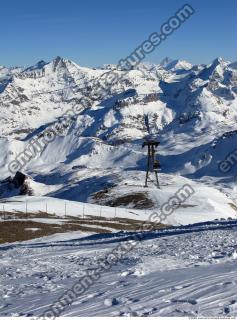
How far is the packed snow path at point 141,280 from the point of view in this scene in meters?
13.3

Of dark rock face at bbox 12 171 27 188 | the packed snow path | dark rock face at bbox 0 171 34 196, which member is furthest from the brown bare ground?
dark rock face at bbox 12 171 27 188

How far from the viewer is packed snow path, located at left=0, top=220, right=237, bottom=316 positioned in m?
13.3

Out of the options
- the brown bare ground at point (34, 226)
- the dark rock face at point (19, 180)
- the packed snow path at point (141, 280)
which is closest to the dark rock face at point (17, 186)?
the dark rock face at point (19, 180)

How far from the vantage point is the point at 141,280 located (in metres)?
17.1

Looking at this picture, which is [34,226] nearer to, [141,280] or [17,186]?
[141,280]

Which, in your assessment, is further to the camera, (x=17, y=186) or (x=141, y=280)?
(x=17, y=186)

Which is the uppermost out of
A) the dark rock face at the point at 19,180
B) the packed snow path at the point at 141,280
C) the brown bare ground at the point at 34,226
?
the dark rock face at the point at 19,180

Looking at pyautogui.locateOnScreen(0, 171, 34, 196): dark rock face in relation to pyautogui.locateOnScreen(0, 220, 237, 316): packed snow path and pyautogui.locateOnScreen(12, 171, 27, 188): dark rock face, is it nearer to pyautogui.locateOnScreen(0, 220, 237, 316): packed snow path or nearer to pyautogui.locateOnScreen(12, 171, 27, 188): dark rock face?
pyautogui.locateOnScreen(12, 171, 27, 188): dark rock face

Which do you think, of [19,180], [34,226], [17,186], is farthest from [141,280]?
[19,180]

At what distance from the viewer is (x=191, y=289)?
14617mm

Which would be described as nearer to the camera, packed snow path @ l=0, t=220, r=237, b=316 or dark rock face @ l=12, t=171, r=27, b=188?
packed snow path @ l=0, t=220, r=237, b=316

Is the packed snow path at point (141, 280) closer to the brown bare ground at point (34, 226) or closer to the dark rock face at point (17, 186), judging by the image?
the brown bare ground at point (34, 226)

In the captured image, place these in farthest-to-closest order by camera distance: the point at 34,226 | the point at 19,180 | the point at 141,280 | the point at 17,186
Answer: the point at 19,180, the point at 17,186, the point at 34,226, the point at 141,280

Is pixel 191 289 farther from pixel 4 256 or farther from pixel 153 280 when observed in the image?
pixel 4 256
